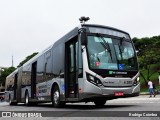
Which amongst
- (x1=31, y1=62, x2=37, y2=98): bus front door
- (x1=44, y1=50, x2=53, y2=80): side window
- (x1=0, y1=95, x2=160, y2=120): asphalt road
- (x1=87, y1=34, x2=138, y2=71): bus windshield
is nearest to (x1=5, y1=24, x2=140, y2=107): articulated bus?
(x1=87, y1=34, x2=138, y2=71): bus windshield

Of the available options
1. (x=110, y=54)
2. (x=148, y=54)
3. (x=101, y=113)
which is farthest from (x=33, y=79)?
(x=148, y=54)

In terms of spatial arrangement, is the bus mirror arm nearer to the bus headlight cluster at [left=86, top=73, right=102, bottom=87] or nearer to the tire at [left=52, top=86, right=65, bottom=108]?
the bus headlight cluster at [left=86, top=73, right=102, bottom=87]

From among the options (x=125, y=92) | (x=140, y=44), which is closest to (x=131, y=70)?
(x=125, y=92)

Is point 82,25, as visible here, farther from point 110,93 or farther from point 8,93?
point 8,93

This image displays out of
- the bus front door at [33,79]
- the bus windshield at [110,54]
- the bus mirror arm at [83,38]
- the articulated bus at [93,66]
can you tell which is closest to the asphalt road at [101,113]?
the articulated bus at [93,66]

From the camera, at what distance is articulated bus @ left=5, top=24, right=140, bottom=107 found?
470 inches

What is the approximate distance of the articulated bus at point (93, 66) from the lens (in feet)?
39.2

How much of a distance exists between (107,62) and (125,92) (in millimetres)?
1289

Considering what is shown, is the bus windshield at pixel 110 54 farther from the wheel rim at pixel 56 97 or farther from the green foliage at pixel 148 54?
the green foliage at pixel 148 54

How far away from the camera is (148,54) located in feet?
160

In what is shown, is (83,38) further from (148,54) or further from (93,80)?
(148,54)

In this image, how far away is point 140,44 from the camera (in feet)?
189

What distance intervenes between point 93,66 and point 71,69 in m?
1.44

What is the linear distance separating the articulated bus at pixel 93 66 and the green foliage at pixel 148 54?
3380cm
